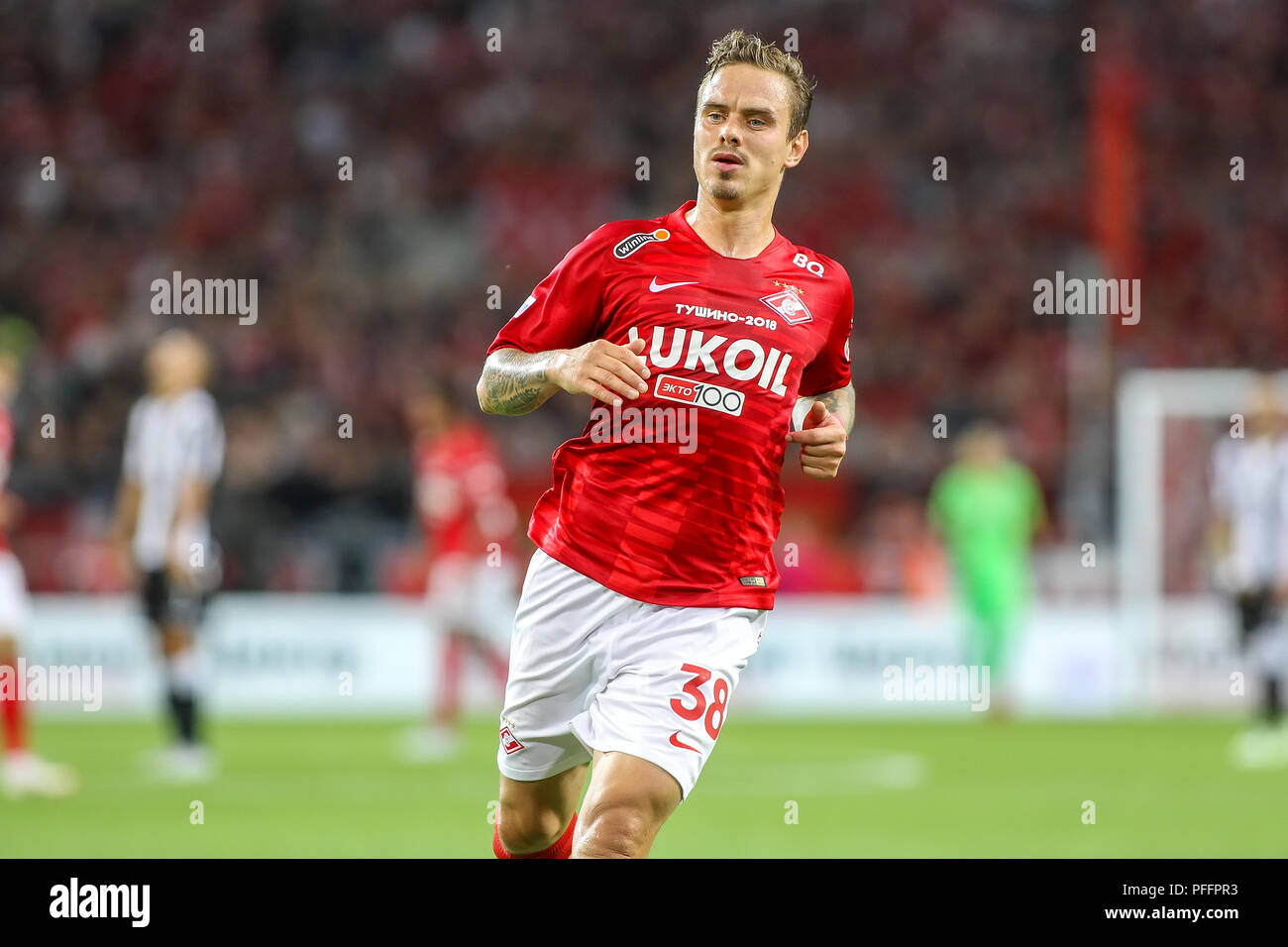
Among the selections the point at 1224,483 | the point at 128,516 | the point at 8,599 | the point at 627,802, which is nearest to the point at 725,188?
the point at 627,802

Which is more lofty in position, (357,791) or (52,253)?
(52,253)

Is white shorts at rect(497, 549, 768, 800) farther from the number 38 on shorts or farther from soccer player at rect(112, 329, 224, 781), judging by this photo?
soccer player at rect(112, 329, 224, 781)

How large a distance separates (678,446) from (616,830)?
1.00 meters

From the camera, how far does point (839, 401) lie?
16.6 ft

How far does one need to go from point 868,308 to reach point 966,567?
5766 mm

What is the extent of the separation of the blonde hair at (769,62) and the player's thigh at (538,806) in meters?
1.87

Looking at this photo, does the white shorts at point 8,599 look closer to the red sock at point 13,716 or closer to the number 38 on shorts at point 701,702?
the red sock at point 13,716

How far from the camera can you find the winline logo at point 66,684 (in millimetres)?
14242

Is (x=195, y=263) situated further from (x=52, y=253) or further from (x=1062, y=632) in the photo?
(x=1062, y=632)

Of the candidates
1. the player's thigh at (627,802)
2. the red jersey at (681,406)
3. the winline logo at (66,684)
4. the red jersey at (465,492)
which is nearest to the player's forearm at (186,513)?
the red jersey at (465,492)

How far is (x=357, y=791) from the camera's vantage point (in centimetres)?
974

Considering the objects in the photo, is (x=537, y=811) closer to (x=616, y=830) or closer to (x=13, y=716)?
(x=616, y=830)
